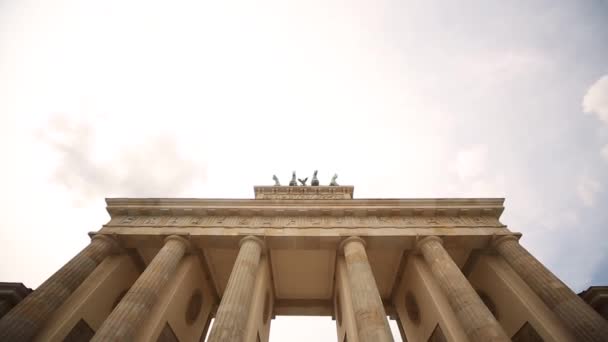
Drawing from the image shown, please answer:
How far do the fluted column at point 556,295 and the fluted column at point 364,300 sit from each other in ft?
26.0

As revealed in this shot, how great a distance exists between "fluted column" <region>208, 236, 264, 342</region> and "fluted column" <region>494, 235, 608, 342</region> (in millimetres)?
14174

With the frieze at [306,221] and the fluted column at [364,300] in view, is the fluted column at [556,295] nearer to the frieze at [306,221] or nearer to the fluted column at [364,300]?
the frieze at [306,221]

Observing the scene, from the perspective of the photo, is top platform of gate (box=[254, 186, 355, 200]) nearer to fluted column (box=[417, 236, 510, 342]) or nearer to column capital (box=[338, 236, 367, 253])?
column capital (box=[338, 236, 367, 253])

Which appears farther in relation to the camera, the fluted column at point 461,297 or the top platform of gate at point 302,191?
the top platform of gate at point 302,191

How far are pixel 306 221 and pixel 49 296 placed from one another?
1377 centimetres

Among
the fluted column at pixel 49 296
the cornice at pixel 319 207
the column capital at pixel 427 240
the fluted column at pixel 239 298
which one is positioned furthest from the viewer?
the cornice at pixel 319 207

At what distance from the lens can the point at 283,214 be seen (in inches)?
786

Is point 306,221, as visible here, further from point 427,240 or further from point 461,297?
point 461,297

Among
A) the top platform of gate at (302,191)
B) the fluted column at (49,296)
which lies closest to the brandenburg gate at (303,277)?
the fluted column at (49,296)

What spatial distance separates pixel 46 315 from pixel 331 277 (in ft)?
52.5

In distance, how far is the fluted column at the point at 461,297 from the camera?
38.8 feet

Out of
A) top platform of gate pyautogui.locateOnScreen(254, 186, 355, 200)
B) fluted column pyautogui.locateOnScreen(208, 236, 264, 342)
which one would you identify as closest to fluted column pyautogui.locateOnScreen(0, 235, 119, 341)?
fluted column pyautogui.locateOnScreen(208, 236, 264, 342)

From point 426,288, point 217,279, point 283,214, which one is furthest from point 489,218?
point 217,279

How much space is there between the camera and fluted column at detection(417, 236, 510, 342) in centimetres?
1182
